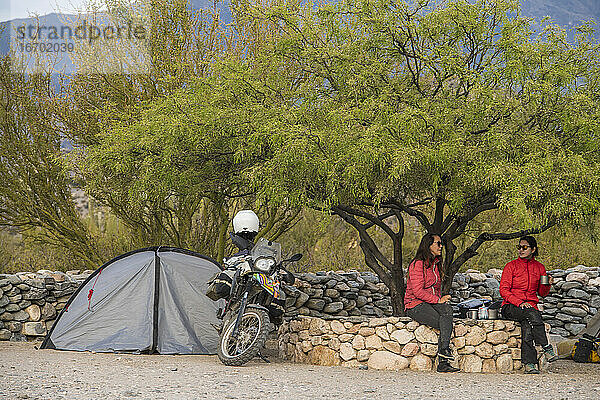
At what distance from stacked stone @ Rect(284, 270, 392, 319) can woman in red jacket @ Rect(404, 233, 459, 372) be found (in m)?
5.08

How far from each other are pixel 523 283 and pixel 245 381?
337 centimetres

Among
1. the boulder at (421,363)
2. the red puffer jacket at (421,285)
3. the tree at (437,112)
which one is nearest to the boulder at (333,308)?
the tree at (437,112)

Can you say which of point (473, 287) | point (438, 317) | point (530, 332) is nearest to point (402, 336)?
point (438, 317)

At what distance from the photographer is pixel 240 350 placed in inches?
317

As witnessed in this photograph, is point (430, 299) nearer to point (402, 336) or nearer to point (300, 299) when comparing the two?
point (402, 336)

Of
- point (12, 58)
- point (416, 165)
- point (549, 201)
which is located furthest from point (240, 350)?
point (12, 58)

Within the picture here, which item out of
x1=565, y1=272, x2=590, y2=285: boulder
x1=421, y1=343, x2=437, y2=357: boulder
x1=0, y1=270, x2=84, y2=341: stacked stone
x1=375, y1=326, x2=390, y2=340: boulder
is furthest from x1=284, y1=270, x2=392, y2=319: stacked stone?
x1=421, y1=343, x2=437, y2=357: boulder

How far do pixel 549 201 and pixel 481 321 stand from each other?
1.47 m

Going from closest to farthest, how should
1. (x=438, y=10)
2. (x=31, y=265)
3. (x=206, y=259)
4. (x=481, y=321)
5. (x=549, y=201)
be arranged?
(x=549, y=201) < (x=481, y=321) < (x=438, y=10) < (x=206, y=259) < (x=31, y=265)

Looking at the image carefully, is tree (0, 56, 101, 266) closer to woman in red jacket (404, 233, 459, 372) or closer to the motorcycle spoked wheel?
the motorcycle spoked wheel

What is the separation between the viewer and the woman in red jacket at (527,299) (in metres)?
7.91

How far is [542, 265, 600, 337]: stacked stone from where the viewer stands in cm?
1505

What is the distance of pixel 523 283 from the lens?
26.9ft

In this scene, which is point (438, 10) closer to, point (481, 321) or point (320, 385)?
point (481, 321)
